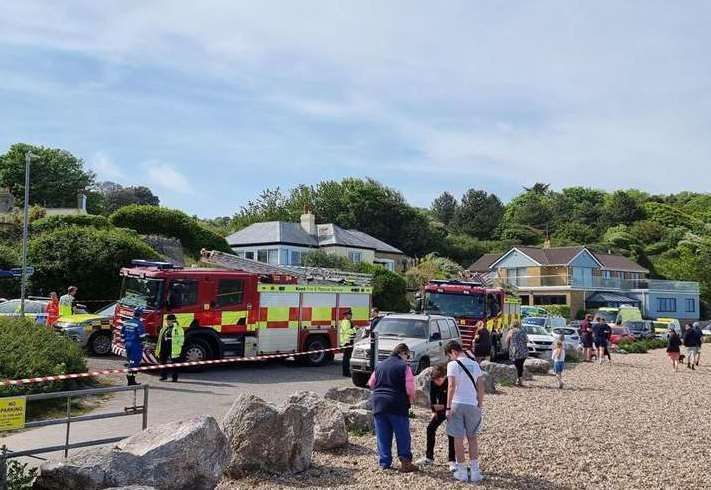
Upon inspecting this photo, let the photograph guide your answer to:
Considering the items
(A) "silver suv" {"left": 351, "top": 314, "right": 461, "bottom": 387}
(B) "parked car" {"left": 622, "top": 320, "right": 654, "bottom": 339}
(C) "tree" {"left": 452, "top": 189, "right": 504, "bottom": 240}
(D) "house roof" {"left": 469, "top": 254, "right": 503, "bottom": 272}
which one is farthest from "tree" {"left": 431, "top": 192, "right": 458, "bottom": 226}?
(A) "silver suv" {"left": 351, "top": 314, "right": 461, "bottom": 387}

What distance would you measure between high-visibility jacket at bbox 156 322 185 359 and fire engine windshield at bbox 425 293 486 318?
8.94m

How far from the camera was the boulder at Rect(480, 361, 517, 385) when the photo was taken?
18.3 m

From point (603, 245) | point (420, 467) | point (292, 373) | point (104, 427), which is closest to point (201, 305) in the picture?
point (292, 373)

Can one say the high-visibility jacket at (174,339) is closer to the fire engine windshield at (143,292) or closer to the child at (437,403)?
the fire engine windshield at (143,292)

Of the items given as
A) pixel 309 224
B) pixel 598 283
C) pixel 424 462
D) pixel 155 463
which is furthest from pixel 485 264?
pixel 155 463

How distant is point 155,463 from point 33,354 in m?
7.01

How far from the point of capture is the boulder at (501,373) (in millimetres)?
18281

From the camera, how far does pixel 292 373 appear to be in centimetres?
1912

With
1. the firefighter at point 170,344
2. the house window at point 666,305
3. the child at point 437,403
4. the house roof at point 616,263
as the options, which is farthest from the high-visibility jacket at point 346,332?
the house window at point 666,305

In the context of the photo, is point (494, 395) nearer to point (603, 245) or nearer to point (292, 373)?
point (292, 373)

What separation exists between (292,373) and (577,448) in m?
9.92

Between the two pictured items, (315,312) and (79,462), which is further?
(315,312)

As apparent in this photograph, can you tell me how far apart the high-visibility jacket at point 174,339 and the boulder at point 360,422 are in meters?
6.69

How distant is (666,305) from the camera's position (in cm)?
6438
